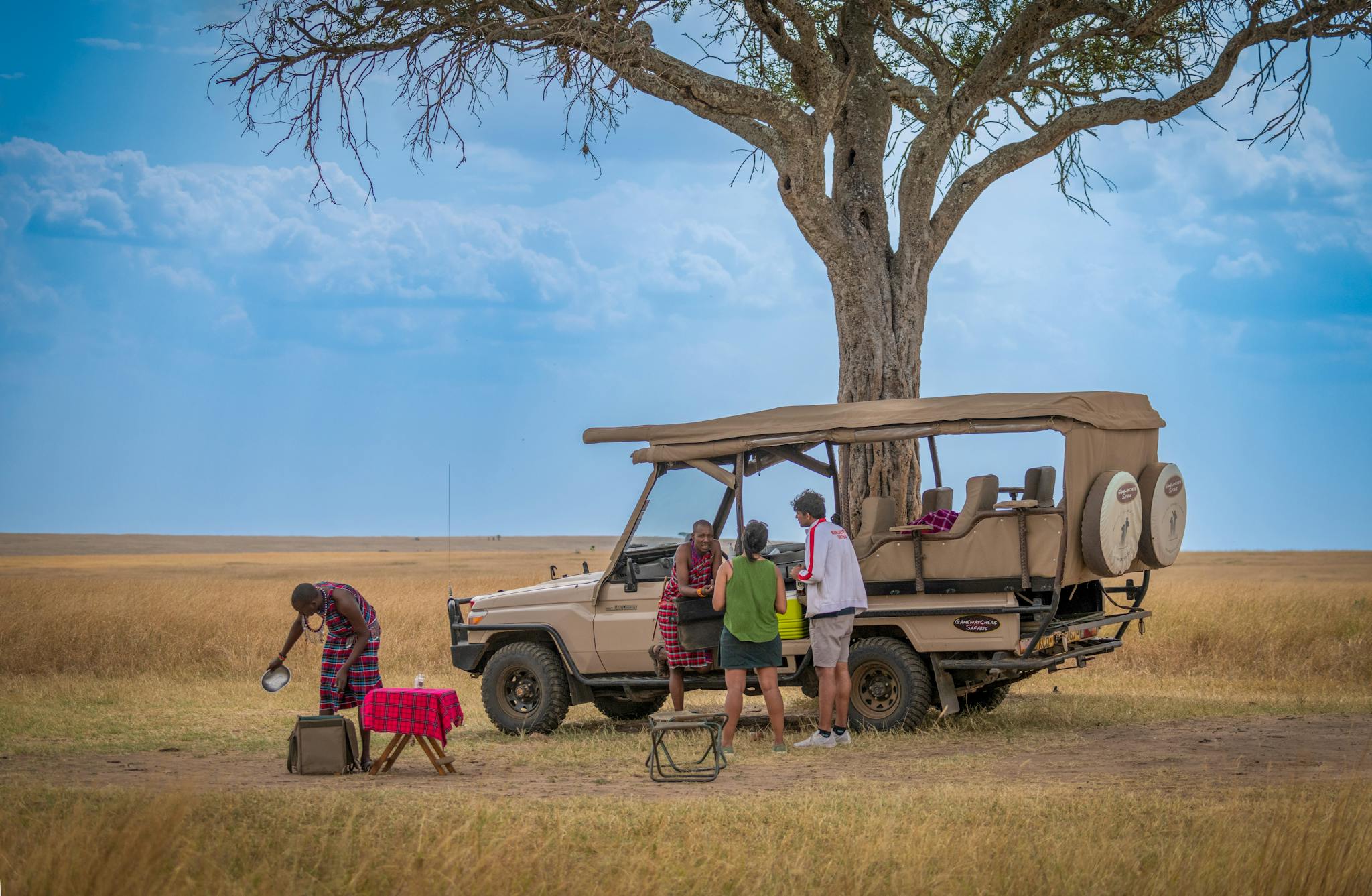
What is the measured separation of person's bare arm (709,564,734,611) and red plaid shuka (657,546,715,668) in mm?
409

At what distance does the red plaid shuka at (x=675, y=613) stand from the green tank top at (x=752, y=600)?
701mm

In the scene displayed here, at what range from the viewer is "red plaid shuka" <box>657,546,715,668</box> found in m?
12.3

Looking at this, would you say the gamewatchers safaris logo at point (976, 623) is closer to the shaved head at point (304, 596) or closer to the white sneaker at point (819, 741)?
the white sneaker at point (819, 741)

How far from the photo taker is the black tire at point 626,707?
13.9 m

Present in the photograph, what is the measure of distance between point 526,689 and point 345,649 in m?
2.50

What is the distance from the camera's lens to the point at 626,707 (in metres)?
14.2

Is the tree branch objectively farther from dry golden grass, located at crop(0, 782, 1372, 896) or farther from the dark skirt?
dry golden grass, located at crop(0, 782, 1372, 896)

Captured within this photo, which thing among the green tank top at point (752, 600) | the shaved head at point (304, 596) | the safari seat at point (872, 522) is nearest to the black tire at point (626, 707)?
the green tank top at point (752, 600)

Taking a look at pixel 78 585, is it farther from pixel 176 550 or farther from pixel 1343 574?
pixel 176 550

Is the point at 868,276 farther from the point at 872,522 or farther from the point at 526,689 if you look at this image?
the point at 526,689

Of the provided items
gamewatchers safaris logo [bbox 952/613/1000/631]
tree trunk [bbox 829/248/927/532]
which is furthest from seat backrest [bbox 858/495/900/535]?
tree trunk [bbox 829/248/927/532]

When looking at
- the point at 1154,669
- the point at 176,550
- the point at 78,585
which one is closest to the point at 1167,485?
the point at 1154,669

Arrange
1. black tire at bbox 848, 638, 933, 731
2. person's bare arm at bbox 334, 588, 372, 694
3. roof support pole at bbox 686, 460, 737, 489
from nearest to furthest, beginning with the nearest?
person's bare arm at bbox 334, 588, 372, 694 → black tire at bbox 848, 638, 933, 731 → roof support pole at bbox 686, 460, 737, 489

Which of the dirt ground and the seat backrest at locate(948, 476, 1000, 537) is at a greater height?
the seat backrest at locate(948, 476, 1000, 537)
